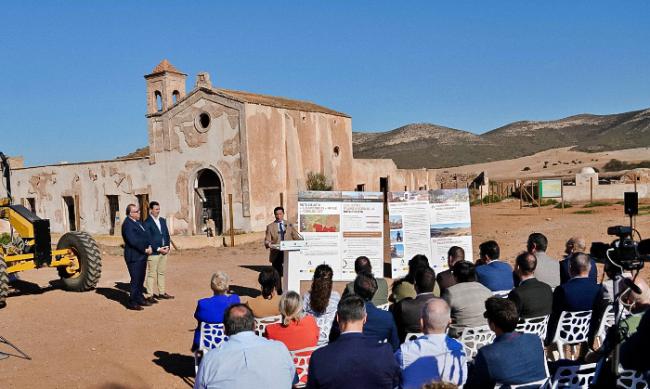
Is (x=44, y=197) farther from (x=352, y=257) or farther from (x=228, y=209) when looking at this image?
(x=352, y=257)

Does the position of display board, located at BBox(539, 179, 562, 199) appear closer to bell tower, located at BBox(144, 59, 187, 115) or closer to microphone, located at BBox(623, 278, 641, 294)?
bell tower, located at BBox(144, 59, 187, 115)

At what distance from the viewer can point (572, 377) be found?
361 centimetres

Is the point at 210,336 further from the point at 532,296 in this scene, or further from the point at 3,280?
the point at 3,280

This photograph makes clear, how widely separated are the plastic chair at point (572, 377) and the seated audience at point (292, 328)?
184 cm

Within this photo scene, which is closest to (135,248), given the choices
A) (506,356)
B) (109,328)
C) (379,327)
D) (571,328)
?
(109,328)

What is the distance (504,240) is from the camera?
1686cm

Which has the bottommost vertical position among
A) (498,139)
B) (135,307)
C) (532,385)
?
(135,307)

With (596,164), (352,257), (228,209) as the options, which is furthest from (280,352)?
(596,164)

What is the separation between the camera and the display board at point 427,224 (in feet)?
36.6

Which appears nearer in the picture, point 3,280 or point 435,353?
point 435,353

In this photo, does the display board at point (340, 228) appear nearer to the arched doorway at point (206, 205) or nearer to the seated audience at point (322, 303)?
the seated audience at point (322, 303)

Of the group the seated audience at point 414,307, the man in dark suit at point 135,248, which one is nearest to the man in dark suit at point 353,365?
the seated audience at point 414,307

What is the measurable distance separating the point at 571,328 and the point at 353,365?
2.84m

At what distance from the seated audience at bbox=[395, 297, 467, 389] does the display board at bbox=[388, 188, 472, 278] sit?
7334 mm
